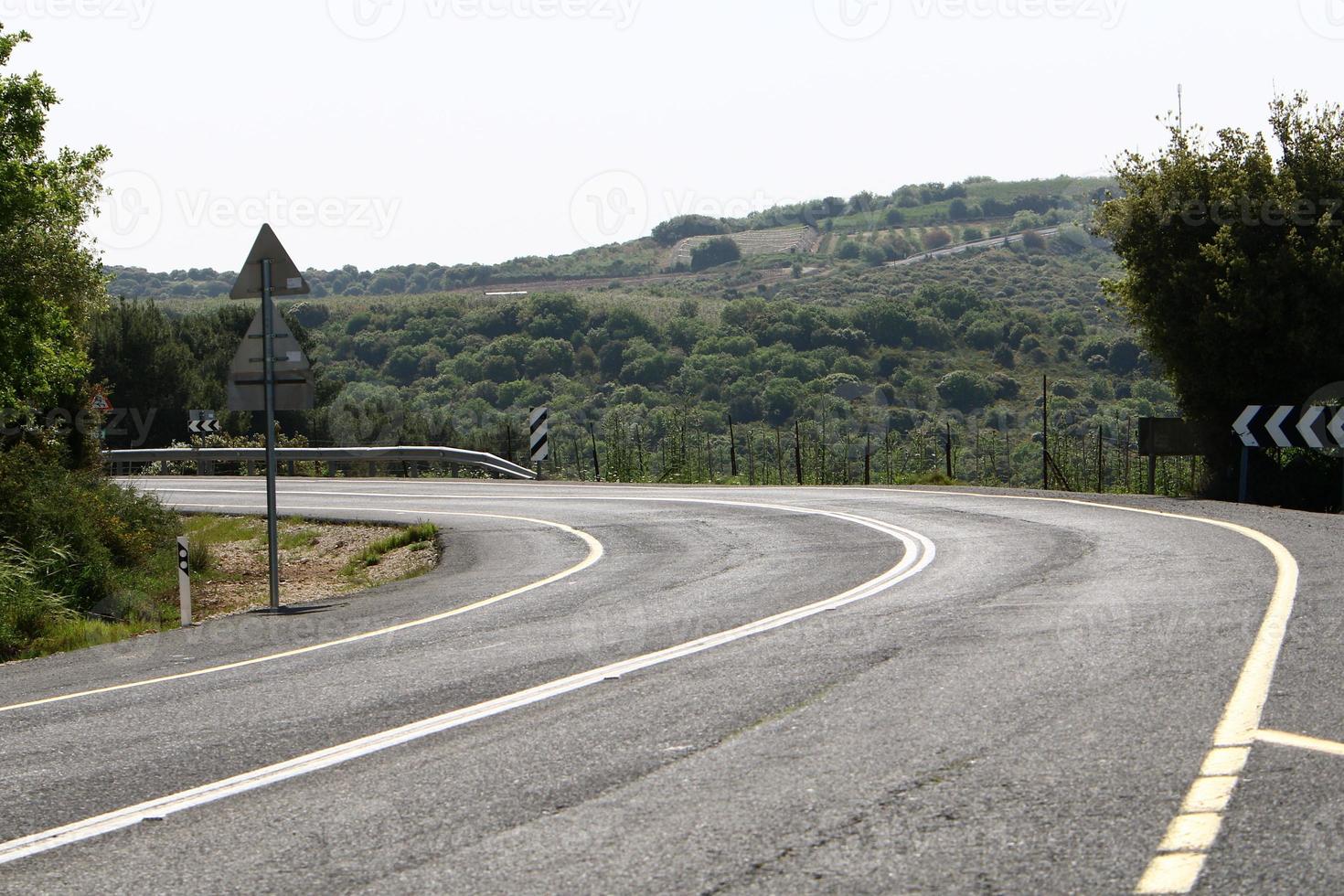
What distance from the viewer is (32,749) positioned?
646 cm

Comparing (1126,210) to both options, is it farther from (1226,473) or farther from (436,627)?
(436,627)

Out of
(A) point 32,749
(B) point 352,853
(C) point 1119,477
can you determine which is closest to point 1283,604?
(B) point 352,853

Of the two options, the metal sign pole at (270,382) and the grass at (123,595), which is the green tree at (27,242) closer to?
the grass at (123,595)

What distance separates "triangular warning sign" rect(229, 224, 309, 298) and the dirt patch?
320cm

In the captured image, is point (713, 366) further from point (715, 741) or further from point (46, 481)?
point (715, 741)

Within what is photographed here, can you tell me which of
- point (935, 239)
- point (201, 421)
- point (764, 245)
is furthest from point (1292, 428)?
point (764, 245)

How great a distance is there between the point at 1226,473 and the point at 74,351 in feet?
67.0

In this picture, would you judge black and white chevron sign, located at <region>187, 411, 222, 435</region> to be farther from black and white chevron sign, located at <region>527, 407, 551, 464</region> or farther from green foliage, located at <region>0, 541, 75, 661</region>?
green foliage, located at <region>0, 541, 75, 661</region>

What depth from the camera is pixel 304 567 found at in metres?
18.8

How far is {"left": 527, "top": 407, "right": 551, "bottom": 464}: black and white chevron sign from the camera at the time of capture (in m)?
32.1

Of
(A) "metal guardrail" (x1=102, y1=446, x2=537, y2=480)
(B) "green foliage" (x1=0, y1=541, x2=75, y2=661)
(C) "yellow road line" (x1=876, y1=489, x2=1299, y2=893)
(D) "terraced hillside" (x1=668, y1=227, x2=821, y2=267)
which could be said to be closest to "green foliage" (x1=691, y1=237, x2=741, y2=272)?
(D) "terraced hillside" (x1=668, y1=227, x2=821, y2=267)

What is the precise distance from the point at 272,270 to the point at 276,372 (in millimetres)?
962

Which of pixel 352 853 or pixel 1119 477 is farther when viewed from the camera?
pixel 1119 477

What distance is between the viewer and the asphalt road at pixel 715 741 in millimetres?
4402
